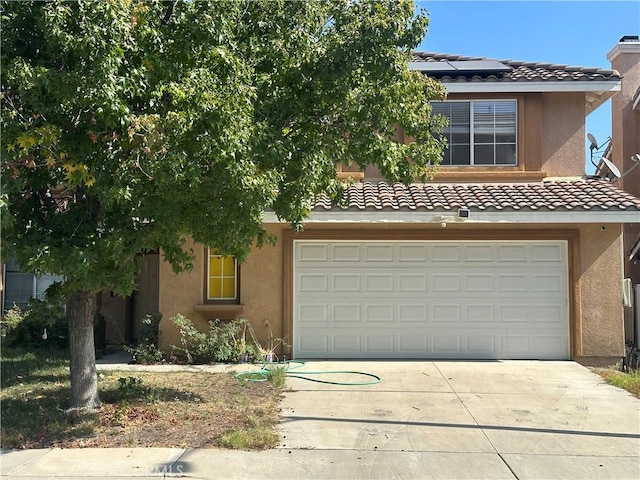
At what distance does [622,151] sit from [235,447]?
16.6 m

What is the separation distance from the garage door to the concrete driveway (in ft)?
3.92

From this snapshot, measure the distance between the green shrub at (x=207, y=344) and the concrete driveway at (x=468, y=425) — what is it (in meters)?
1.62

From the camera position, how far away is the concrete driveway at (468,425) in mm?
5934

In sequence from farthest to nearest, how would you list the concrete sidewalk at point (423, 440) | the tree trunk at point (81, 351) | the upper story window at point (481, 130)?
the upper story window at point (481, 130)
the tree trunk at point (81, 351)
the concrete sidewalk at point (423, 440)

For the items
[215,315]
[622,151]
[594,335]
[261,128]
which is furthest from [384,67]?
[622,151]

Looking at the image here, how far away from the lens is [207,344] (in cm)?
1130

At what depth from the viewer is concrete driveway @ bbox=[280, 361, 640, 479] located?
19.5ft

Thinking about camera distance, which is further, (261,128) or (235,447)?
(261,128)

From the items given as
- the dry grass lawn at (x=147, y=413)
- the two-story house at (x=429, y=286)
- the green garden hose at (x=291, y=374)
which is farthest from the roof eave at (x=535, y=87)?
the dry grass lawn at (x=147, y=413)

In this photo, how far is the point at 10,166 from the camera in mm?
6117

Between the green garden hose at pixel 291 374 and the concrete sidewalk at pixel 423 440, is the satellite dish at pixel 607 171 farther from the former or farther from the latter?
the green garden hose at pixel 291 374

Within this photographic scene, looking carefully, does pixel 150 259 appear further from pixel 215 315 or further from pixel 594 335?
pixel 594 335

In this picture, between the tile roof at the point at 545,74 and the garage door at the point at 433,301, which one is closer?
the garage door at the point at 433,301

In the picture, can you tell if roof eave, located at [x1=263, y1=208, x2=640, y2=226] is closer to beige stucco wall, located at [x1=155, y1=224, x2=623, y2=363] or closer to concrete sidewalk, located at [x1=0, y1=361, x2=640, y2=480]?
beige stucco wall, located at [x1=155, y1=224, x2=623, y2=363]
